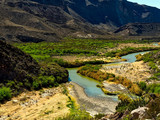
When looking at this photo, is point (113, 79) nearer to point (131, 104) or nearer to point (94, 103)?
point (94, 103)

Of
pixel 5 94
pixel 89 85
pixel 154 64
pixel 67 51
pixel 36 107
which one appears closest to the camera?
pixel 36 107

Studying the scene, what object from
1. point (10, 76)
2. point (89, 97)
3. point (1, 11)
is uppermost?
point (1, 11)

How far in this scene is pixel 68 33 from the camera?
156 meters

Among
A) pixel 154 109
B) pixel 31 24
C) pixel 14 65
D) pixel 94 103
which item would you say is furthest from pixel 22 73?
pixel 31 24

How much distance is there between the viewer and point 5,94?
72.9ft

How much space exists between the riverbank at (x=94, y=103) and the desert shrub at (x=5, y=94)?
9.78 m

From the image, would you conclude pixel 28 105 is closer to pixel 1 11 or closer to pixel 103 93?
pixel 103 93

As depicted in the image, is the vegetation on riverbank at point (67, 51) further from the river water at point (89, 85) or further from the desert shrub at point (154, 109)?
the desert shrub at point (154, 109)

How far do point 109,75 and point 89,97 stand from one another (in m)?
12.1

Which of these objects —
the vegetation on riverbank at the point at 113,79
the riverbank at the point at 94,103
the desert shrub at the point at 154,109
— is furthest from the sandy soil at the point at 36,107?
the vegetation on riverbank at the point at 113,79

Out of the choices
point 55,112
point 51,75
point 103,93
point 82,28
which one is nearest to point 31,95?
point 55,112

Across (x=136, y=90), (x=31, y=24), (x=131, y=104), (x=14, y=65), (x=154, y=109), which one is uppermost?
(x=154, y=109)

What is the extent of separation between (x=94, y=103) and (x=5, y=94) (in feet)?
40.4

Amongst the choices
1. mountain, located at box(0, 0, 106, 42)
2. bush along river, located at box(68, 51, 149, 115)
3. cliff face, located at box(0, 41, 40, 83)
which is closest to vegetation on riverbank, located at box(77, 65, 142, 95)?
bush along river, located at box(68, 51, 149, 115)
